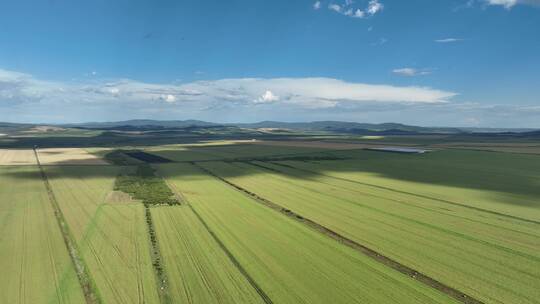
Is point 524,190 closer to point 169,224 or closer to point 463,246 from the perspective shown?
point 463,246

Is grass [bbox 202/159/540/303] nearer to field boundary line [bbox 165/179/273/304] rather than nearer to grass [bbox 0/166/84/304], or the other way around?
field boundary line [bbox 165/179/273/304]

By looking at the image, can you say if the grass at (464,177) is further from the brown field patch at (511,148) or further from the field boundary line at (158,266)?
the field boundary line at (158,266)

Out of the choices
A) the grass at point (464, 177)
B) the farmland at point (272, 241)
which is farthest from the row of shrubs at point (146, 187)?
the grass at point (464, 177)

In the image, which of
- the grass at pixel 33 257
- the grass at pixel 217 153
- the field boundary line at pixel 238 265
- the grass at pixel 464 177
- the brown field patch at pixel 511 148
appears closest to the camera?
the field boundary line at pixel 238 265

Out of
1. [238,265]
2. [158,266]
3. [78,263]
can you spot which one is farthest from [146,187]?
[238,265]

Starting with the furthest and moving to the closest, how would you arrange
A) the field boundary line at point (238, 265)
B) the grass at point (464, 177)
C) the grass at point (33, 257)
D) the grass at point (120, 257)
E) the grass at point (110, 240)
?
the grass at point (464, 177) < the grass at point (110, 240) < the grass at point (120, 257) < the grass at point (33, 257) < the field boundary line at point (238, 265)
